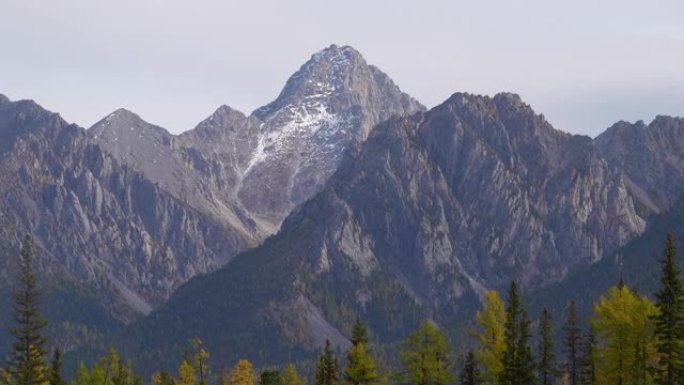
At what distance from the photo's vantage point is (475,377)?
10794 centimetres

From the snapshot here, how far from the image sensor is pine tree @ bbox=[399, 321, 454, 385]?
106688 mm


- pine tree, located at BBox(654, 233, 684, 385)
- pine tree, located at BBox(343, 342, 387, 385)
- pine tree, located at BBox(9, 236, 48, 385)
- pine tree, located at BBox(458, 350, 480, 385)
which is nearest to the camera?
pine tree, located at BBox(654, 233, 684, 385)

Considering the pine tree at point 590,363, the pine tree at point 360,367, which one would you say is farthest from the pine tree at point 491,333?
the pine tree at point 360,367

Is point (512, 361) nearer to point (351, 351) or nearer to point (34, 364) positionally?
point (351, 351)

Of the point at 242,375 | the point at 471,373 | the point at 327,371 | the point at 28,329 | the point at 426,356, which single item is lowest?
the point at 471,373

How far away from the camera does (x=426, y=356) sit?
4220 inches

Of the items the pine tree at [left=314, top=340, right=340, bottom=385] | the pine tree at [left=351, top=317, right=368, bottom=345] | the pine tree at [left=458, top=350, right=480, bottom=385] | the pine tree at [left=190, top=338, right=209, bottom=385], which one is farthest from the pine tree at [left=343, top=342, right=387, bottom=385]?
the pine tree at [left=190, top=338, right=209, bottom=385]

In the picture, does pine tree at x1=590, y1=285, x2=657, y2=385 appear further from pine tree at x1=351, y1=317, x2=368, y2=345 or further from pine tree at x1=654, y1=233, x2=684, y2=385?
pine tree at x1=351, y1=317, x2=368, y2=345

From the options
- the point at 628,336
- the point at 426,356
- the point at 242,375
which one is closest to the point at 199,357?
the point at 242,375

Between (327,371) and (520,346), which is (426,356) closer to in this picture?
(327,371)

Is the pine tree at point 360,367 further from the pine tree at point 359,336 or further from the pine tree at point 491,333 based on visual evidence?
the pine tree at point 491,333

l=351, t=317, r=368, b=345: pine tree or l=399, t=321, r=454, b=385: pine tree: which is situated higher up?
l=351, t=317, r=368, b=345: pine tree

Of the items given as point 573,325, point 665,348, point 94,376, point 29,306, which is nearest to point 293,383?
point 94,376

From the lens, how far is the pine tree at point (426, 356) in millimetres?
106688
